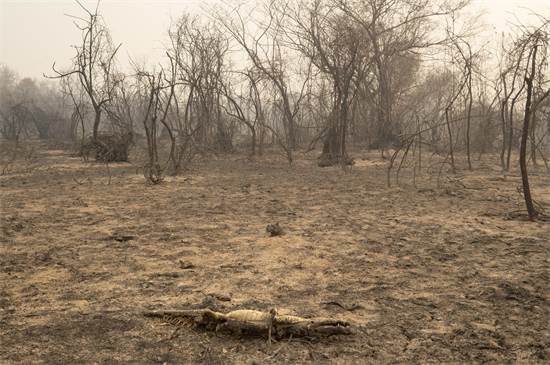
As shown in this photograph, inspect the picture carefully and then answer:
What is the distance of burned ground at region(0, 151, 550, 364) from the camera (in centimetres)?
271

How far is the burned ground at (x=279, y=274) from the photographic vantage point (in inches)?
107

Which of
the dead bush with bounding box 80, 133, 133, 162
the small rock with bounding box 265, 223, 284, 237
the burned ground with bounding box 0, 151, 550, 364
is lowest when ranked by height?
the burned ground with bounding box 0, 151, 550, 364

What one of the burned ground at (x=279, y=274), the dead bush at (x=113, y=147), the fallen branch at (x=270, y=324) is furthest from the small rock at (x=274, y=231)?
the dead bush at (x=113, y=147)

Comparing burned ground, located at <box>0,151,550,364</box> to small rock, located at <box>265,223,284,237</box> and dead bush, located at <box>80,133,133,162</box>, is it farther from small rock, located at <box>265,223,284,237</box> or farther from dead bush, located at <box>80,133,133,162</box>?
dead bush, located at <box>80,133,133,162</box>

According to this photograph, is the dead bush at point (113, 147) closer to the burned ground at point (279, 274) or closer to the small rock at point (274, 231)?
the burned ground at point (279, 274)

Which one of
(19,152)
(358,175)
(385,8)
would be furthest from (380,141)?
(19,152)

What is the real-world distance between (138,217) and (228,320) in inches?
139

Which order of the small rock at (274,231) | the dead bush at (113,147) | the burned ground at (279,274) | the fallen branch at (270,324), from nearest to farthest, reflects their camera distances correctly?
the burned ground at (279,274), the fallen branch at (270,324), the small rock at (274,231), the dead bush at (113,147)

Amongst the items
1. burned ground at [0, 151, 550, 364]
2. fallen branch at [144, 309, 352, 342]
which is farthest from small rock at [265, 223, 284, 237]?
fallen branch at [144, 309, 352, 342]

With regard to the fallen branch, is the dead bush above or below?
above

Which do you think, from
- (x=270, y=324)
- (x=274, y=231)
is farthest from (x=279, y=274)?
(x=274, y=231)

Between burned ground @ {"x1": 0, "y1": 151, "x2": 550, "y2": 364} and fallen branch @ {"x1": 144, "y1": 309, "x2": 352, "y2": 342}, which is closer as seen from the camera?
burned ground @ {"x1": 0, "y1": 151, "x2": 550, "y2": 364}

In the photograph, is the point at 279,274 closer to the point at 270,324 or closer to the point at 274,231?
the point at 270,324

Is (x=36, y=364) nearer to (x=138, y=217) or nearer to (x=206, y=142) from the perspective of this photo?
(x=138, y=217)
